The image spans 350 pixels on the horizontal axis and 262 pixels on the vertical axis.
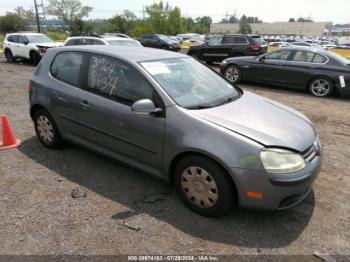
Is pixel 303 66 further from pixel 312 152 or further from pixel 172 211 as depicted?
pixel 172 211

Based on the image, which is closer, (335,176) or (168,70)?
(168,70)

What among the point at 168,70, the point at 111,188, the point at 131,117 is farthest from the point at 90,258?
the point at 168,70

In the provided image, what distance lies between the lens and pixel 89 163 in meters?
4.40

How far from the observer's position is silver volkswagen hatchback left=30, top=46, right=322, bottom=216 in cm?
288

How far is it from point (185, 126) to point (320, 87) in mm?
7368

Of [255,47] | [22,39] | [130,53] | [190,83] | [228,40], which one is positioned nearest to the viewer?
[190,83]

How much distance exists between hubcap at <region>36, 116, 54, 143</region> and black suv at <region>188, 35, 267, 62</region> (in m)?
12.2

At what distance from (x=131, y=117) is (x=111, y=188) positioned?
3.02 ft

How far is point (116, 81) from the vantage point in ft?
12.3

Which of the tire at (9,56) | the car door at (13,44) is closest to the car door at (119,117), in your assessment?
the car door at (13,44)

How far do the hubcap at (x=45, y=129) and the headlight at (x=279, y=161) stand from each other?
10.5 ft

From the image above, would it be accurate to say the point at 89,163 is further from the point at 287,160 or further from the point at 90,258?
the point at 287,160

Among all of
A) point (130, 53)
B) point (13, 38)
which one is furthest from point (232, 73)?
point (13, 38)

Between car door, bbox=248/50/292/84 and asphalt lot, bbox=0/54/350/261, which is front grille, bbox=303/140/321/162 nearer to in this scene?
asphalt lot, bbox=0/54/350/261
